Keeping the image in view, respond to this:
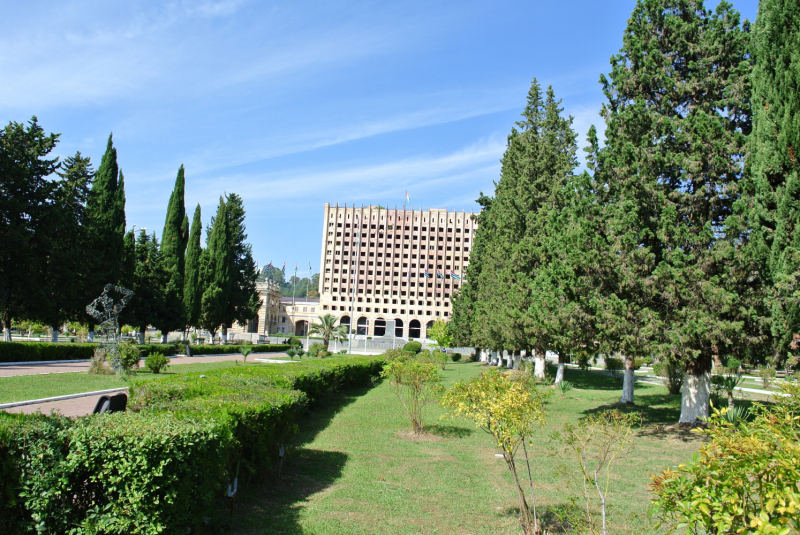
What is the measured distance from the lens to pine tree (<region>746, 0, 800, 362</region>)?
945 centimetres

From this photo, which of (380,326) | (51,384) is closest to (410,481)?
(51,384)

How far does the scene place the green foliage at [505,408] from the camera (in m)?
5.42

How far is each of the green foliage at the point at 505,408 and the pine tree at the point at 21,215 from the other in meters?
26.2

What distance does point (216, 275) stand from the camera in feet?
150

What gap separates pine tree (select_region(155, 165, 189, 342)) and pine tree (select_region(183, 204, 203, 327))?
116cm

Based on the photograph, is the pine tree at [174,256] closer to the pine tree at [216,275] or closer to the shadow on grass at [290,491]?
the pine tree at [216,275]

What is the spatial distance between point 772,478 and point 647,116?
11676mm

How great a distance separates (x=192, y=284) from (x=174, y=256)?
3.24 meters

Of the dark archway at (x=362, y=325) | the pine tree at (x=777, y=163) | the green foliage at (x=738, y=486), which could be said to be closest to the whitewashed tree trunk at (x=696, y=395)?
the pine tree at (x=777, y=163)

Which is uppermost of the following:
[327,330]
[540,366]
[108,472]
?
[108,472]

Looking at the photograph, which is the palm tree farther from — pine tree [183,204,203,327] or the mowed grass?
the mowed grass

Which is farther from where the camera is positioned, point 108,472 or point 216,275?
point 216,275

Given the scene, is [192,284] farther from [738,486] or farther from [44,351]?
[738,486]

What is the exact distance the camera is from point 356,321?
99375mm
